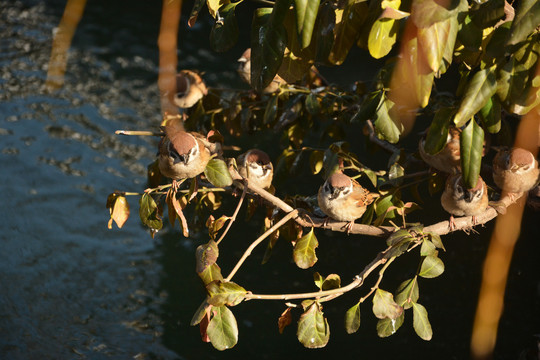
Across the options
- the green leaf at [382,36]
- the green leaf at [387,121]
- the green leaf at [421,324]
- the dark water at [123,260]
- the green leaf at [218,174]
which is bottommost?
the dark water at [123,260]

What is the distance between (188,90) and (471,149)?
3.27 feet

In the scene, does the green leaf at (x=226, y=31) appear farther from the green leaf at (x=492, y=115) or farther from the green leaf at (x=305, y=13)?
the green leaf at (x=492, y=115)

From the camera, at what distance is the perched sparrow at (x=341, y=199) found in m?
1.21

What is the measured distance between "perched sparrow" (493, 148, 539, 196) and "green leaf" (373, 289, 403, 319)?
418 millimetres

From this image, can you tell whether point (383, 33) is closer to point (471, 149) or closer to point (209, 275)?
point (471, 149)

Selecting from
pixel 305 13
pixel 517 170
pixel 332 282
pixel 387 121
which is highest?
pixel 305 13

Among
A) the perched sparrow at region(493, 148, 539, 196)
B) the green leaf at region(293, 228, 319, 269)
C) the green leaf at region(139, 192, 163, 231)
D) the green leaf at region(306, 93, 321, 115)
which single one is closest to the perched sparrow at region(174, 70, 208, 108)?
the green leaf at region(306, 93, 321, 115)

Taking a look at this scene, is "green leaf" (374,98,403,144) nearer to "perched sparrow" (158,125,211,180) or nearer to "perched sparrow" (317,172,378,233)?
"perched sparrow" (317,172,378,233)

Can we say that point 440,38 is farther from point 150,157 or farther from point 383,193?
point 150,157

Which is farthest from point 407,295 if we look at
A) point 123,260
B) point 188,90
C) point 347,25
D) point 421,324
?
point 123,260

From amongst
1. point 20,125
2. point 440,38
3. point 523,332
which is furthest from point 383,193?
point 20,125

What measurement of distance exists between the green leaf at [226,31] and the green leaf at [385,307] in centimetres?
52

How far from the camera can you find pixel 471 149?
3.08ft

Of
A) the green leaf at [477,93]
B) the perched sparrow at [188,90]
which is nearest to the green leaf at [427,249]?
the green leaf at [477,93]
